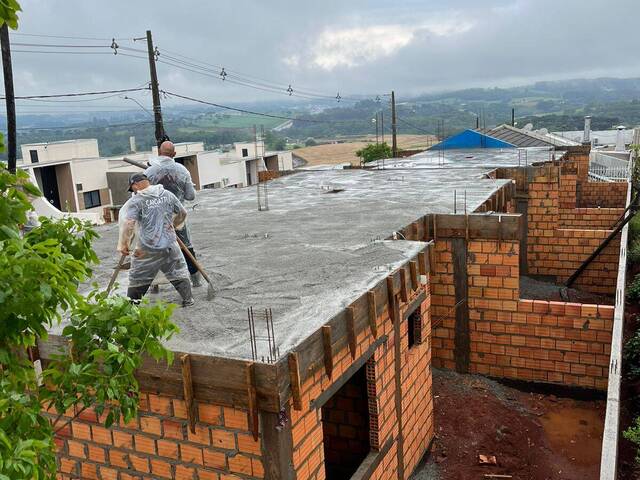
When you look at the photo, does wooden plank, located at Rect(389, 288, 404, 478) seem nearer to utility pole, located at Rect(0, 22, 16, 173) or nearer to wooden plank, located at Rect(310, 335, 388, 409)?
wooden plank, located at Rect(310, 335, 388, 409)

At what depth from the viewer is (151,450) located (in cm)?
561

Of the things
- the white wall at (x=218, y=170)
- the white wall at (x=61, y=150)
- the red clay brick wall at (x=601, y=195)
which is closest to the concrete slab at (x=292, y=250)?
the red clay brick wall at (x=601, y=195)

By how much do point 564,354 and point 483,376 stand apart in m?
1.48

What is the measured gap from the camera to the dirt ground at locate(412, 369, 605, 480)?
8.73 metres

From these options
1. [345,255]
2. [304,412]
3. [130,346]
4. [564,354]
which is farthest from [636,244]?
[130,346]

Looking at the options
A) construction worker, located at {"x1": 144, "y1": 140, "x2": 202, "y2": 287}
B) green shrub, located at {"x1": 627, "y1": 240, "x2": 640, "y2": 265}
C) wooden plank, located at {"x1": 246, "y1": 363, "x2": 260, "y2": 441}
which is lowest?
green shrub, located at {"x1": 627, "y1": 240, "x2": 640, "y2": 265}

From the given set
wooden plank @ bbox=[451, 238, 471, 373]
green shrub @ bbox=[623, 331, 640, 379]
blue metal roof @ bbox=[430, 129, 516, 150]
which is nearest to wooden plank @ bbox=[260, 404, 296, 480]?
wooden plank @ bbox=[451, 238, 471, 373]

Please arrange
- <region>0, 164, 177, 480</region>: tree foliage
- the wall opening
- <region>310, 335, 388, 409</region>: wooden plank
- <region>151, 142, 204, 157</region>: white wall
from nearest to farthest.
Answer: <region>0, 164, 177, 480</region>: tree foliage < <region>310, 335, 388, 409</region>: wooden plank < the wall opening < <region>151, 142, 204, 157</region>: white wall

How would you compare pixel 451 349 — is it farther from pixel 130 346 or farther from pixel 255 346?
pixel 130 346

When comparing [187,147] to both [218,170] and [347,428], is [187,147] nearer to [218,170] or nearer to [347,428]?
[218,170]

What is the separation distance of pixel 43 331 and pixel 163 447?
7.96ft

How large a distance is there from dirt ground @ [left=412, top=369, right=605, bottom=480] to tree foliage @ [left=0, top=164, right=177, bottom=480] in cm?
606

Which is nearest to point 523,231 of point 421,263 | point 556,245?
point 556,245

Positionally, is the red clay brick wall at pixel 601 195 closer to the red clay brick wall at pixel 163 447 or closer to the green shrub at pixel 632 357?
the green shrub at pixel 632 357
